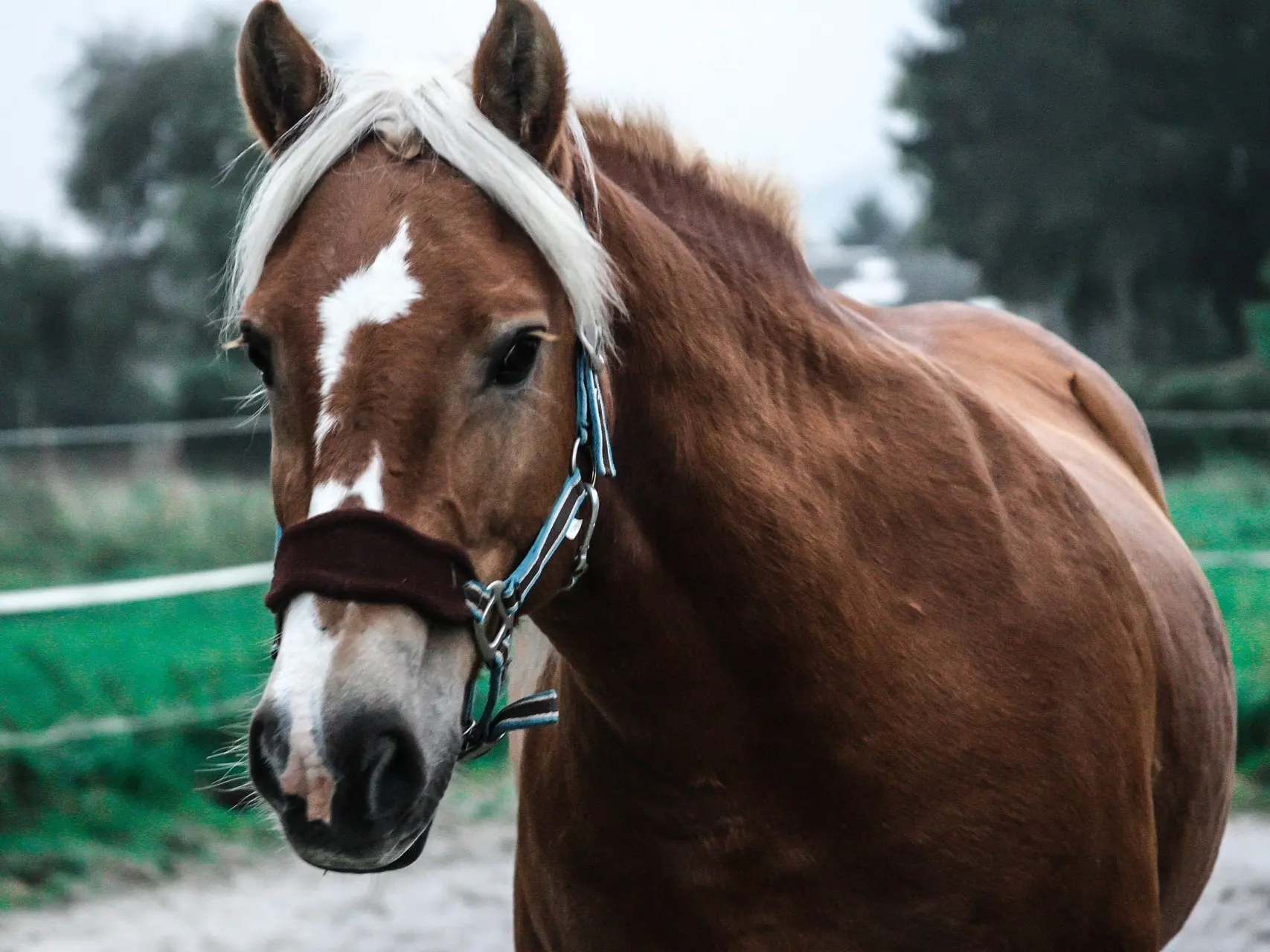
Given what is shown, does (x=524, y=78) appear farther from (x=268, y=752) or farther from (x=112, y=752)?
(x=112, y=752)

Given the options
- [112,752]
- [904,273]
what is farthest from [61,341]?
[904,273]

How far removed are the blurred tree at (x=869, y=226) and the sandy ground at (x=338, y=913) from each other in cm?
6216

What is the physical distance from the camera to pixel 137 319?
1515 cm

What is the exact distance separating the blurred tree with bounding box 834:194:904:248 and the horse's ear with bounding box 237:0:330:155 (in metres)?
64.8

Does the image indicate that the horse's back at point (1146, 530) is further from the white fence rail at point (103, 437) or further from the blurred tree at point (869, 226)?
the blurred tree at point (869, 226)

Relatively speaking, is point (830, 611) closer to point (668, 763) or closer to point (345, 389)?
point (668, 763)

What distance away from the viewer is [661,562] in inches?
75.0

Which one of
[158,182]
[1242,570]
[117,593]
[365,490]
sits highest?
[365,490]

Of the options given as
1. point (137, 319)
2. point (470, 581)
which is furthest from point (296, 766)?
point (137, 319)

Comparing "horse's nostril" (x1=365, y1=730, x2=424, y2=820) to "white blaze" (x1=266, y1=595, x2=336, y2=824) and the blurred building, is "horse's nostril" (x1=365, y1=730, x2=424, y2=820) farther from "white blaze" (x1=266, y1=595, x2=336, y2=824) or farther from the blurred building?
the blurred building

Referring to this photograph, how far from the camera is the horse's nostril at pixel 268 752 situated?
1.41 metres

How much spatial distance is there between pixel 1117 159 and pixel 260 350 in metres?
18.5

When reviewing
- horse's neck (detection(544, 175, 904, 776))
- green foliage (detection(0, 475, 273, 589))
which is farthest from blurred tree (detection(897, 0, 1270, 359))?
horse's neck (detection(544, 175, 904, 776))

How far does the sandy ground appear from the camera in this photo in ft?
13.8
